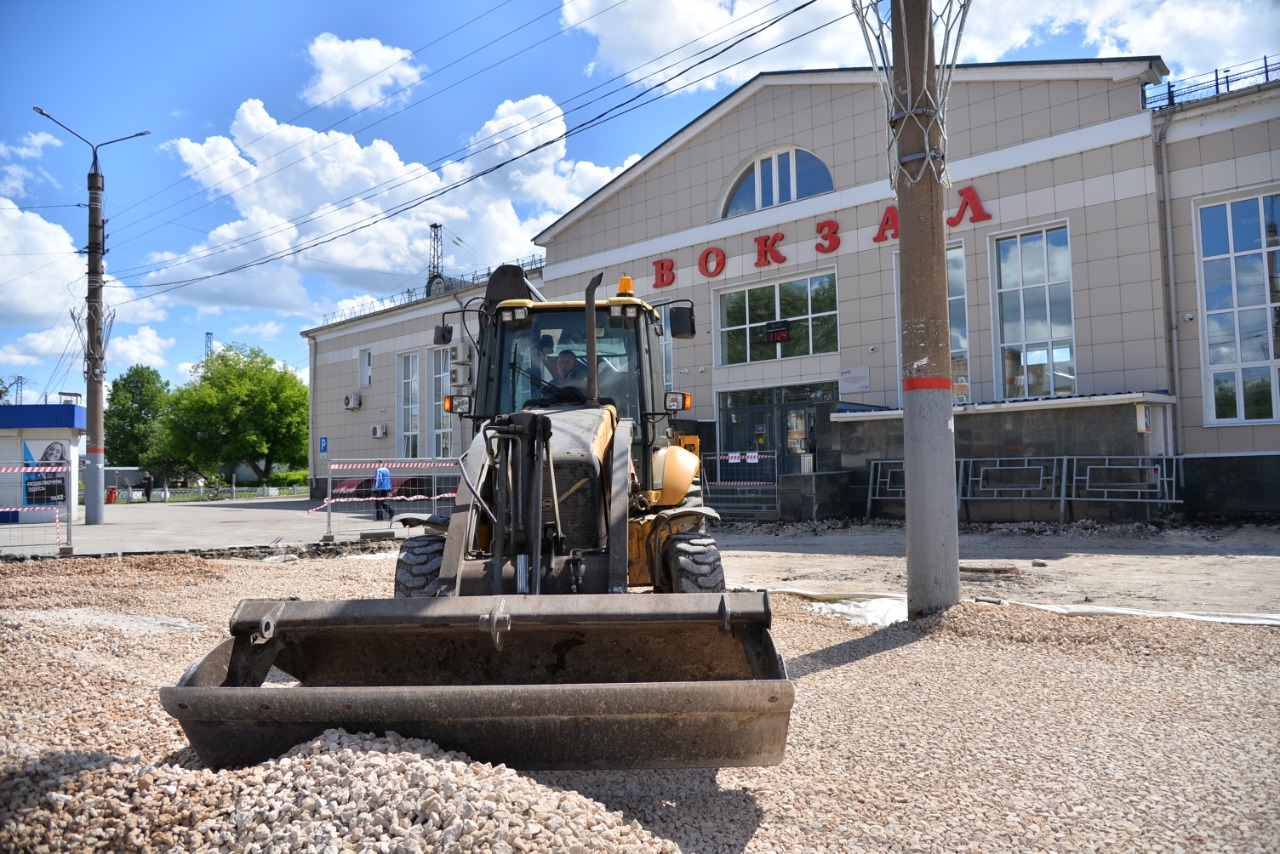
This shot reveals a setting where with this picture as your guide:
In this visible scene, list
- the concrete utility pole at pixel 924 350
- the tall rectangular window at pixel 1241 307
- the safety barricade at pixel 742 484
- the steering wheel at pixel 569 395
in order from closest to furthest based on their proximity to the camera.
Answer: the steering wheel at pixel 569 395, the concrete utility pole at pixel 924 350, the tall rectangular window at pixel 1241 307, the safety barricade at pixel 742 484

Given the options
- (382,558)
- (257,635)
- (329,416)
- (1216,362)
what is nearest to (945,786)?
(257,635)

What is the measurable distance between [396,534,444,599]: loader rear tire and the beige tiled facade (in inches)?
528

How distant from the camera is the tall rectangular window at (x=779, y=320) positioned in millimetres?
20094

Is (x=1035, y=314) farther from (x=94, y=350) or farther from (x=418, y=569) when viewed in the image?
(x=94, y=350)

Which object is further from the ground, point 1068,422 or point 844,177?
point 844,177

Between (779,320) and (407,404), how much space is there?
17.4 meters

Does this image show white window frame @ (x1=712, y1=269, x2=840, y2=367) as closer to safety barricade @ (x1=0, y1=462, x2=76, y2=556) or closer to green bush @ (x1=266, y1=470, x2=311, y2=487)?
safety barricade @ (x1=0, y1=462, x2=76, y2=556)

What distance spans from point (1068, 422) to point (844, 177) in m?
7.63

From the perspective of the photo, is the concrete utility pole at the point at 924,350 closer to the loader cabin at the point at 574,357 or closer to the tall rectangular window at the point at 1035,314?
the loader cabin at the point at 574,357

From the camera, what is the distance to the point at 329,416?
36.2 m

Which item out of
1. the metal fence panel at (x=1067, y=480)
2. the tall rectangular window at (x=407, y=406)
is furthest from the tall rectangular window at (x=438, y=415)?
the metal fence panel at (x=1067, y=480)

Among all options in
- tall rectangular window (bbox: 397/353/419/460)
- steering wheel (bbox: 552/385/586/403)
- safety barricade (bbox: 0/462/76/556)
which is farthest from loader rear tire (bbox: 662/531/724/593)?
tall rectangular window (bbox: 397/353/419/460)

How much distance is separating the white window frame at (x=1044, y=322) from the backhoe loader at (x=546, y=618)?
42.5ft

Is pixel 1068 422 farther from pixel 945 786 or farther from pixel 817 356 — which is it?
pixel 945 786
